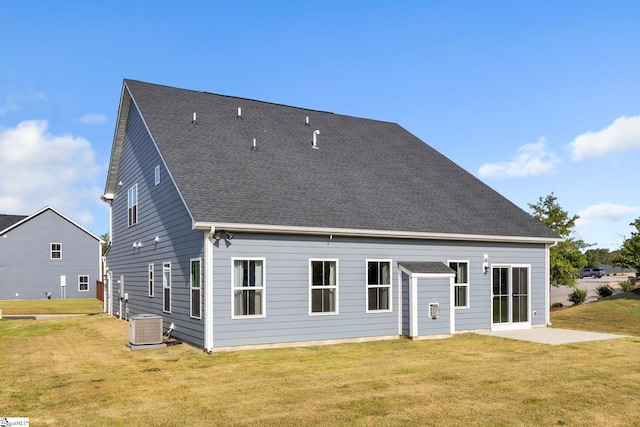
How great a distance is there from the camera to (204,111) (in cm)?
2056

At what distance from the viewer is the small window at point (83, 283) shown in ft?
156

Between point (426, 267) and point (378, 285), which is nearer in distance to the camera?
point (378, 285)

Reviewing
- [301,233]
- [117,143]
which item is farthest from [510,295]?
[117,143]

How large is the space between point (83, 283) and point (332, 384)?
139ft

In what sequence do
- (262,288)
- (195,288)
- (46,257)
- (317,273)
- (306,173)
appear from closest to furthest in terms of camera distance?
(262,288) < (195,288) < (317,273) < (306,173) < (46,257)

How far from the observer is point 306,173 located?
1850cm

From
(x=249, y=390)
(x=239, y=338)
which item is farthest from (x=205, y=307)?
(x=249, y=390)

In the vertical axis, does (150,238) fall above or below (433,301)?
above

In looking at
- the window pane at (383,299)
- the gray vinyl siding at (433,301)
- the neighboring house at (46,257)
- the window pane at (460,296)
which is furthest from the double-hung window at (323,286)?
the neighboring house at (46,257)

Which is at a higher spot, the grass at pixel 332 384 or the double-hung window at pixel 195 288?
the double-hung window at pixel 195 288

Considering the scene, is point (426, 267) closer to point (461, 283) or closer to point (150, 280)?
point (461, 283)

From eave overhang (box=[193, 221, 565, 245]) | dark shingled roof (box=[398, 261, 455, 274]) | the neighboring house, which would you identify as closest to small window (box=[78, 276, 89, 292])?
the neighboring house

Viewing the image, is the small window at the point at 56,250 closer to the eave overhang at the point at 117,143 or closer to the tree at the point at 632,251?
the eave overhang at the point at 117,143

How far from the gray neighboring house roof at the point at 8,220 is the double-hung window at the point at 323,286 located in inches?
1532
